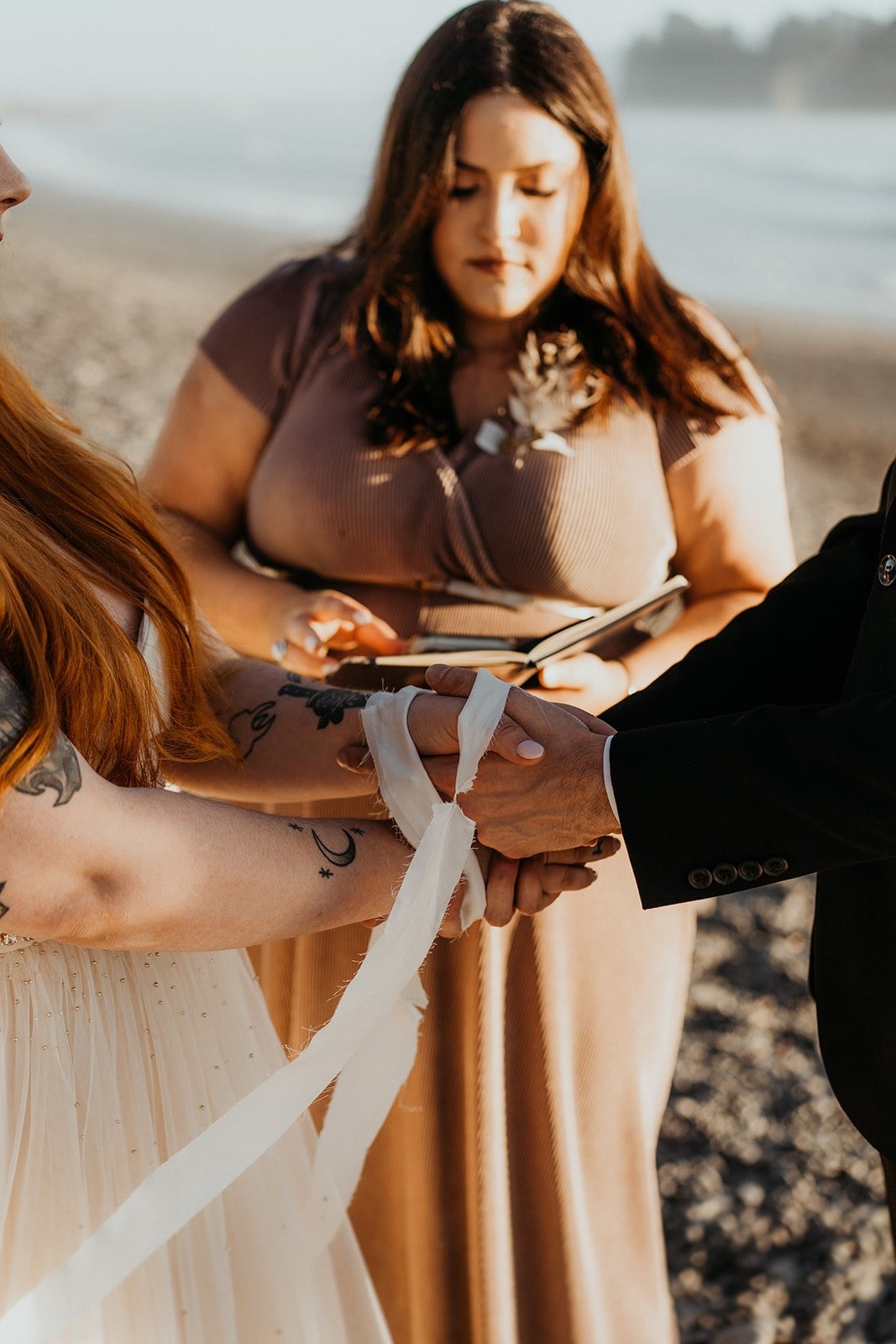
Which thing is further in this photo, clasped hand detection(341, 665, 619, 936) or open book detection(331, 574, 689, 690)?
open book detection(331, 574, 689, 690)

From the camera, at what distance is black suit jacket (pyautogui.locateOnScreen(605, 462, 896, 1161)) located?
1.77 meters

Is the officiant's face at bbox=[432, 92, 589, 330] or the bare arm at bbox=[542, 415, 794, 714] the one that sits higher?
the officiant's face at bbox=[432, 92, 589, 330]

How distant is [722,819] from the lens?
6.06 feet

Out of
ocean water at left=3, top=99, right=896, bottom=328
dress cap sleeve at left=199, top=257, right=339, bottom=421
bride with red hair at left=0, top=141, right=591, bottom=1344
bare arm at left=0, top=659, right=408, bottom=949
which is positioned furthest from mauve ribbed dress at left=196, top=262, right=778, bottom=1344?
ocean water at left=3, top=99, right=896, bottom=328

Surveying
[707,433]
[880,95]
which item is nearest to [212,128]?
[880,95]

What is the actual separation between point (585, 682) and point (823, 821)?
0.75 metres

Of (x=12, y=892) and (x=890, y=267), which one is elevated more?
(x=12, y=892)

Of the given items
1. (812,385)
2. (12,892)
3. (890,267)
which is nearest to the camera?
(12,892)

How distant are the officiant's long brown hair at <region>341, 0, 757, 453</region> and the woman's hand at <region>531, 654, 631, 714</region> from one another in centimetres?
54

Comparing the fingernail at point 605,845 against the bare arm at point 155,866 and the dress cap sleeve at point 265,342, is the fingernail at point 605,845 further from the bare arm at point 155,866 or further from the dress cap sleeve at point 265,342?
the dress cap sleeve at point 265,342

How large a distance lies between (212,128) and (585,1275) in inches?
1494

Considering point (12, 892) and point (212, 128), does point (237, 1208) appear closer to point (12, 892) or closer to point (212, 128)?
point (12, 892)

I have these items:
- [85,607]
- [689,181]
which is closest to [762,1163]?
[85,607]

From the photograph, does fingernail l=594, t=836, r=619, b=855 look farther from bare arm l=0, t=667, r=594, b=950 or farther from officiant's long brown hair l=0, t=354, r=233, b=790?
officiant's long brown hair l=0, t=354, r=233, b=790
